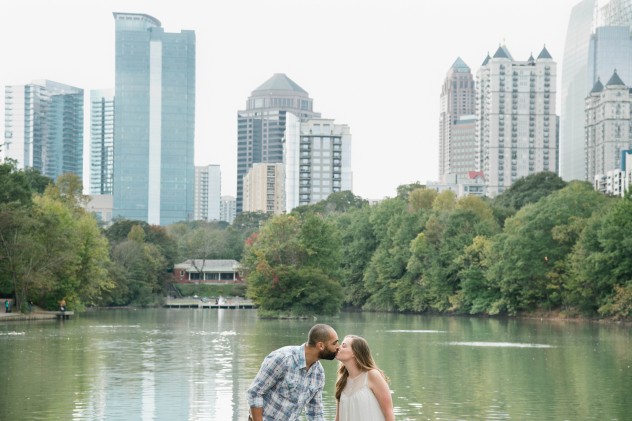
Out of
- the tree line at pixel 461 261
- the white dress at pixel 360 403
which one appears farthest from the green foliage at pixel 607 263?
the white dress at pixel 360 403

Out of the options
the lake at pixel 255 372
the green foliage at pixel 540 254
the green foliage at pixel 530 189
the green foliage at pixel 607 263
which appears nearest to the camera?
the lake at pixel 255 372

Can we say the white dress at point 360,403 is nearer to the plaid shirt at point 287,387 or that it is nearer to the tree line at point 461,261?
the plaid shirt at point 287,387

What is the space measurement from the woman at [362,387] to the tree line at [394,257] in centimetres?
5301

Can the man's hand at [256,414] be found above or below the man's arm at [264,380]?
below

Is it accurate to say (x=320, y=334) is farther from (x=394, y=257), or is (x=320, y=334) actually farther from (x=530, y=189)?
(x=530, y=189)

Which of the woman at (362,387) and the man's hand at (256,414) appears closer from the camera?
the woman at (362,387)

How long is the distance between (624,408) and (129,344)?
2312 cm

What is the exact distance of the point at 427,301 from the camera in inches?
3290

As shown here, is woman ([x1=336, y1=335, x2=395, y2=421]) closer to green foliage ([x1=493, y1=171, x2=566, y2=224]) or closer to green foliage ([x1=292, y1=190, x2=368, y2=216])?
green foliage ([x1=493, y1=171, x2=566, y2=224])

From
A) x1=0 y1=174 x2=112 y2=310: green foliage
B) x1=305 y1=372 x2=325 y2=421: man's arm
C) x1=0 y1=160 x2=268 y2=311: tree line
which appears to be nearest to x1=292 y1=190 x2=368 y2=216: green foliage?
x1=0 y1=160 x2=268 y2=311: tree line

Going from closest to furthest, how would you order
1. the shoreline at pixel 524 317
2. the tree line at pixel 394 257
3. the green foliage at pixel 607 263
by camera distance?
the shoreline at pixel 524 317 → the green foliage at pixel 607 263 → the tree line at pixel 394 257

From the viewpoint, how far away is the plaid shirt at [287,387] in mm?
8734

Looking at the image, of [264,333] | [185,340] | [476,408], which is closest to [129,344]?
[185,340]

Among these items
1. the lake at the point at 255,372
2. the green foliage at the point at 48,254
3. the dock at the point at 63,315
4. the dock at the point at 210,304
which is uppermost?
the green foliage at the point at 48,254
